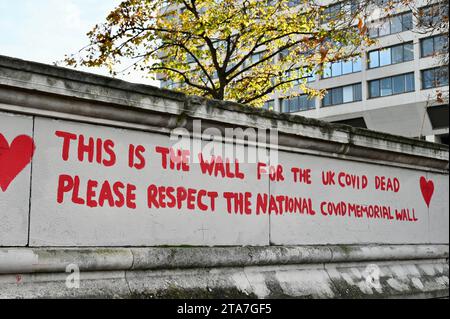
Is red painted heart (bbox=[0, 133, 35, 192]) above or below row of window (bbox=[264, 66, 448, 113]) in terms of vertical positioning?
below

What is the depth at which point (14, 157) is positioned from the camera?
136 inches

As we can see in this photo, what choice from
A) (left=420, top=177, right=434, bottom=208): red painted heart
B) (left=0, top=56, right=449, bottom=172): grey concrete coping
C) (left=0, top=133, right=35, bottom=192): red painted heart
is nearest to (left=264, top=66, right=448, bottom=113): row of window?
(left=420, top=177, right=434, bottom=208): red painted heart

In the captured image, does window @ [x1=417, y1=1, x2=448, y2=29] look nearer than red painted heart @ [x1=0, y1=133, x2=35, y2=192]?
No

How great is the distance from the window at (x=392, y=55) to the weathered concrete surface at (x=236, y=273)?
37.6 m

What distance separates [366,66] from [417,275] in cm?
4012

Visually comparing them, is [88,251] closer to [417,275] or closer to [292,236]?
[292,236]

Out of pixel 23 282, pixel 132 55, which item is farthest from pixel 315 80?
pixel 23 282

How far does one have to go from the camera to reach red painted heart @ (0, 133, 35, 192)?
3.42 metres

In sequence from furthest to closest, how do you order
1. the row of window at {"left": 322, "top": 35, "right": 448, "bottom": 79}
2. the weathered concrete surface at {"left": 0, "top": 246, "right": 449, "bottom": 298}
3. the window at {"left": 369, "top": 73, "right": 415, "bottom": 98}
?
the window at {"left": 369, "top": 73, "right": 415, "bottom": 98}
the row of window at {"left": 322, "top": 35, "right": 448, "bottom": 79}
the weathered concrete surface at {"left": 0, "top": 246, "right": 449, "bottom": 298}

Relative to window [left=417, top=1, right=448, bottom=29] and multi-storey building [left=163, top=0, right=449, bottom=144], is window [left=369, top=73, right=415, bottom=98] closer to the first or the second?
multi-storey building [left=163, top=0, right=449, bottom=144]

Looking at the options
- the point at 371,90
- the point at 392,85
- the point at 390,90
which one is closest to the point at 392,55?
the point at 392,85

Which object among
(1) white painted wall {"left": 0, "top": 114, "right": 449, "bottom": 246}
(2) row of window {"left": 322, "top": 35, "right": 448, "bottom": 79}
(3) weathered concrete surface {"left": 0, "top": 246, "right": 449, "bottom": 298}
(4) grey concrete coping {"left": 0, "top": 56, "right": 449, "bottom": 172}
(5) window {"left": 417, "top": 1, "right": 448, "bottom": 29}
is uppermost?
(2) row of window {"left": 322, "top": 35, "right": 448, "bottom": 79}

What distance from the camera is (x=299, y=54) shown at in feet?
64.4

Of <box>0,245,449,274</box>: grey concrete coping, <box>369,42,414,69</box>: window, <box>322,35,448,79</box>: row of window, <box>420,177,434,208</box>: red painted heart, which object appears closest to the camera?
<box>0,245,449,274</box>: grey concrete coping
